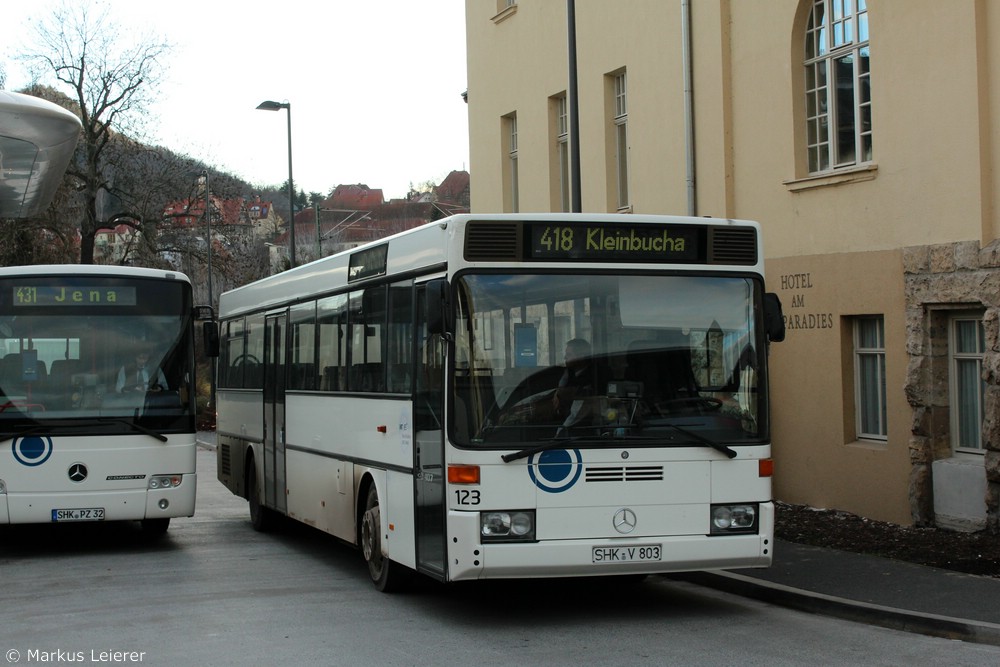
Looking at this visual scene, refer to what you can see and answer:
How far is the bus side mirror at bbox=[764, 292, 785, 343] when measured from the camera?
920 centimetres

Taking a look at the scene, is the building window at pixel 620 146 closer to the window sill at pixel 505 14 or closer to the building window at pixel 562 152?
the building window at pixel 562 152

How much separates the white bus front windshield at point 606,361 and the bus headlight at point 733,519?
1.55 ft

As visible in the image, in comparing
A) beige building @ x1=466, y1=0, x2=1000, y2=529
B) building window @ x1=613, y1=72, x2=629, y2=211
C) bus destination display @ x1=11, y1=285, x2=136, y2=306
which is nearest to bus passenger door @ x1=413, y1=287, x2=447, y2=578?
bus destination display @ x1=11, y1=285, x2=136, y2=306

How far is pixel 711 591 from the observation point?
1067 centimetres

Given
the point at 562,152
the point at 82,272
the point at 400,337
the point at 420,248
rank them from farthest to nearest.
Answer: the point at 562,152 < the point at 82,272 < the point at 400,337 < the point at 420,248

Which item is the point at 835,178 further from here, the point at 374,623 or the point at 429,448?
the point at 374,623

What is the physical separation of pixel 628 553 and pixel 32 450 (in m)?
6.96

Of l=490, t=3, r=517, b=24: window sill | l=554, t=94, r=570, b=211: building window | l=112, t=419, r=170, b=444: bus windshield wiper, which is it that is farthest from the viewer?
l=490, t=3, r=517, b=24: window sill

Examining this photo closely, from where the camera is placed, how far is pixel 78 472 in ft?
42.9

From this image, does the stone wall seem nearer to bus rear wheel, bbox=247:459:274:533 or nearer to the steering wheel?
the steering wheel

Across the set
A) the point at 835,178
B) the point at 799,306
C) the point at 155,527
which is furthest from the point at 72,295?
the point at 835,178

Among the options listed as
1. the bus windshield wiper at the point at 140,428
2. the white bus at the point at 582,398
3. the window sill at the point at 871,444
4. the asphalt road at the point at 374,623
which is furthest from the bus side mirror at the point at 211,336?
the window sill at the point at 871,444

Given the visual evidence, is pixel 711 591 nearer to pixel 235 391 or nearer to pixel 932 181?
pixel 932 181

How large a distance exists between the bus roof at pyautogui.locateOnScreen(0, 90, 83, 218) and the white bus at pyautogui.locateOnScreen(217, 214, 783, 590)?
31.9 feet
